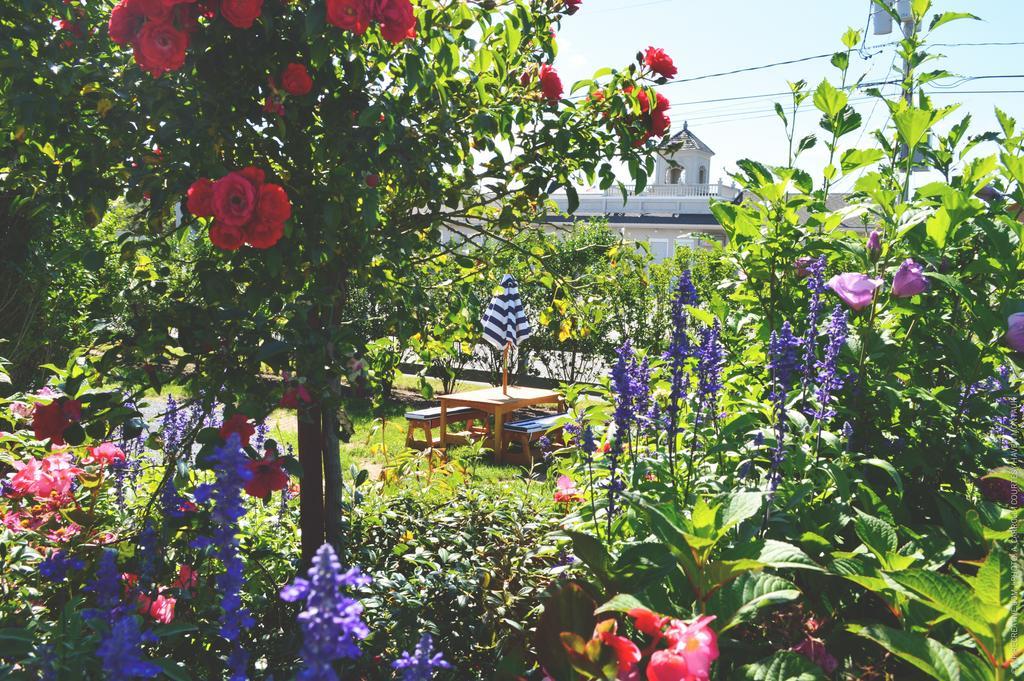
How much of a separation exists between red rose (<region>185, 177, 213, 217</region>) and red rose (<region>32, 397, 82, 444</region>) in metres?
0.58

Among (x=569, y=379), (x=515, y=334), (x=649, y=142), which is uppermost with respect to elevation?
(x=649, y=142)

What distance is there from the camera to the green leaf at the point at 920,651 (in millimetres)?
1139

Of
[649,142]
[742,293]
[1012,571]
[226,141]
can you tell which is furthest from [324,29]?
[1012,571]

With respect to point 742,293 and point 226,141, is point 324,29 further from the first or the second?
point 742,293

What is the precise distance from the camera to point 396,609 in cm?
175

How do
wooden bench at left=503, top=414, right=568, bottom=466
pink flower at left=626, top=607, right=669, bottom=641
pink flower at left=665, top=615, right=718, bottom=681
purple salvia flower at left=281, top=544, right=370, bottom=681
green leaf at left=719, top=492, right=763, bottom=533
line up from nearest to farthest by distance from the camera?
1. purple salvia flower at left=281, top=544, right=370, bottom=681
2. pink flower at left=665, top=615, right=718, bottom=681
3. pink flower at left=626, top=607, right=669, bottom=641
4. green leaf at left=719, top=492, right=763, bottom=533
5. wooden bench at left=503, top=414, right=568, bottom=466

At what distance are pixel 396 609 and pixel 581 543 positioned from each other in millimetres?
550

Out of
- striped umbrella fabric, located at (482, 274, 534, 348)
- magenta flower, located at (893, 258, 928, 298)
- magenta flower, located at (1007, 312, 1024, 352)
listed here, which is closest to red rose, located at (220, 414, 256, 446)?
magenta flower, located at (893, 258, 928, 298)

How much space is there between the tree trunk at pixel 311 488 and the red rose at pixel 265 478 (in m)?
0.43

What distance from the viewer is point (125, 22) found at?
1.57m

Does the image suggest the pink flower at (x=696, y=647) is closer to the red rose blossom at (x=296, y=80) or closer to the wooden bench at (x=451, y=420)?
the red rose blossom at (x=296, y=80)

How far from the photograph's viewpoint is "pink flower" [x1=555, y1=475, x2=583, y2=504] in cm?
232

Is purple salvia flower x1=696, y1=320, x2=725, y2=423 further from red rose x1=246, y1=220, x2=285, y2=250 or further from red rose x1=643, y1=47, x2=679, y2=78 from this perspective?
red rose x1=246, y1=220, x2=285, y2=250

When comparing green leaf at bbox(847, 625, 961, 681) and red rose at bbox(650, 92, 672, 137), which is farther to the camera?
red rose at bbox(650, 92, 672, 137)
